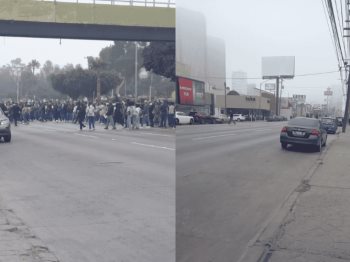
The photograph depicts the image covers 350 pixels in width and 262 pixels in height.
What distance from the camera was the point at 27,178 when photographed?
821cm

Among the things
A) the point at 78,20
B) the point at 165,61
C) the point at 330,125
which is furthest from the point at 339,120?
the point at 78,20

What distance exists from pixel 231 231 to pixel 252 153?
0.76ft

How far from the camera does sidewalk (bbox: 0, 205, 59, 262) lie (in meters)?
3.98

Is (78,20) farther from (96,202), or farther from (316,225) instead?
(316,225)

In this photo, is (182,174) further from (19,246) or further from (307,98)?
(19,246)

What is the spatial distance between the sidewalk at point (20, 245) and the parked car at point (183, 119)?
295 cm

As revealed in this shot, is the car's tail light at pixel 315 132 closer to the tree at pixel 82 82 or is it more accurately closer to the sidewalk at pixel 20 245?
the sidewalk at pixel 20 245

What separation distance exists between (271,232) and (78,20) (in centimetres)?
2130

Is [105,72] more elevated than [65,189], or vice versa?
[105,72]

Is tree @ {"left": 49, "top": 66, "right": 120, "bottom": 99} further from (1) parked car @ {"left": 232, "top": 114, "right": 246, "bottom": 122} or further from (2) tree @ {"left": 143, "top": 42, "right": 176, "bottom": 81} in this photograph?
(1) parked car @ {"left": 232, "top": 114, "right": 246, "bottom": 122}

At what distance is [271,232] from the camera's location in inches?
51.1

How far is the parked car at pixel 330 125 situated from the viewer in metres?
1.43

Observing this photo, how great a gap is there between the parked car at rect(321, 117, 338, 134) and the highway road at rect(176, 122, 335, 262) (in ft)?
0.08

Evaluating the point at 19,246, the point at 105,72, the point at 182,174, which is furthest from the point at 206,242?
the point at 105,72
